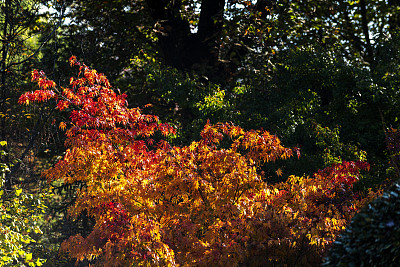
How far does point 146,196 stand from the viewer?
22.6ft

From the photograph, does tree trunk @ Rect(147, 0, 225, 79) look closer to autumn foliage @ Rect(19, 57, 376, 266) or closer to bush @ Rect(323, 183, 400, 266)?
autumn foliage @ Rect(19, 57, 376, 266)

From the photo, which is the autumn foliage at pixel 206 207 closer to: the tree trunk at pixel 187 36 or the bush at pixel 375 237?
the bush at pixel 375 237

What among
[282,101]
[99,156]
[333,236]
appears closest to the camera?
[333,236]

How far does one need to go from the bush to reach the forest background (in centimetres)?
308

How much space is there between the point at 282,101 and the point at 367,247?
764cm

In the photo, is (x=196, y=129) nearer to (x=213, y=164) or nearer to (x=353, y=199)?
(x=213, y=164)

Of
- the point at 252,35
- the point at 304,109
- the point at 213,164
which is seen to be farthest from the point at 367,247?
the point at 252,35

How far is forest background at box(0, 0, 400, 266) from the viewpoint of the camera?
9.72 meters

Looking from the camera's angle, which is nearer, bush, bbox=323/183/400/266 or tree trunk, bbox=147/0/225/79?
bush, bbox=323/183/400/266

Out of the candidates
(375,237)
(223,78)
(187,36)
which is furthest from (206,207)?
(187,36)

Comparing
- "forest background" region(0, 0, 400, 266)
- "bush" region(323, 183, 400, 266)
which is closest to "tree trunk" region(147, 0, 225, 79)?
"forest background" region(0, 0, 400, 266)

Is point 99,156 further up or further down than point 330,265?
further up

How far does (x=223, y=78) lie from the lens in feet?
45.4

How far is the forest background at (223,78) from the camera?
9719 mm
